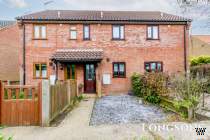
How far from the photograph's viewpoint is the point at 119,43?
18.5 metres

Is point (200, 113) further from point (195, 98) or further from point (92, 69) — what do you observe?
point (92, 69)

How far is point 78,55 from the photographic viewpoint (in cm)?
1703

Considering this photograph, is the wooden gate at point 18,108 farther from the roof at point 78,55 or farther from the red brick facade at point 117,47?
the red brick facade at point 117,47

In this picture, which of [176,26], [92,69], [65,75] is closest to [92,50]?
[92,69]

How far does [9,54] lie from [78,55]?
9905 mm

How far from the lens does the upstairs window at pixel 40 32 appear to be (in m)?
Result: 18.2

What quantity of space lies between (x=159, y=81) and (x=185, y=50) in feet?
29.4

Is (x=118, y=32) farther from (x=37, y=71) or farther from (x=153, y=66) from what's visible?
(x=37, y=71)

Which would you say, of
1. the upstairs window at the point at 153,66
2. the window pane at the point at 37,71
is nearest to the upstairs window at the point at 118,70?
the upstairs window at the point at 153,66

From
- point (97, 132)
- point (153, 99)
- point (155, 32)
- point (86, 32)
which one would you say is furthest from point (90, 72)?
point (97, 132)

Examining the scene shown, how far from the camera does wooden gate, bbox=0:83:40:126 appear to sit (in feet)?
24.9

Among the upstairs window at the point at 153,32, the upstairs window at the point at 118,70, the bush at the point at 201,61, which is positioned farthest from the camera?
the bush at the point at 201,61

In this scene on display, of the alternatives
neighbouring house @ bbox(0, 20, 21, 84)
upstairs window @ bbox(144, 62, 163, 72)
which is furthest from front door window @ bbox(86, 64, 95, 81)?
neighbouring house @ bbox(0, 20, 21, 84)

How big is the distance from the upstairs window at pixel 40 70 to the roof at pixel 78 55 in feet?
5.24
